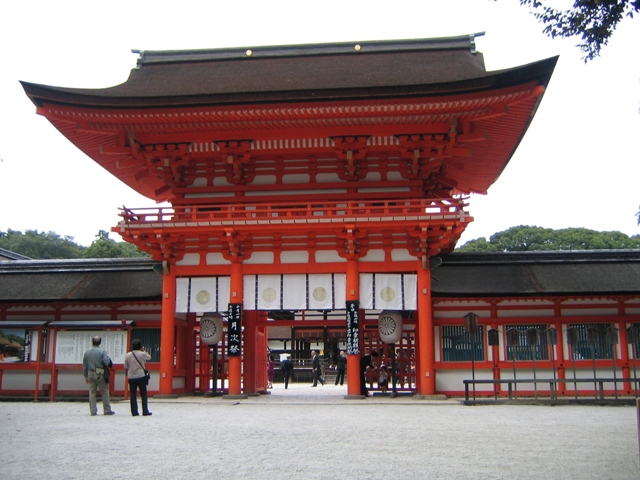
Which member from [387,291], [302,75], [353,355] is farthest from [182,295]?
[302,75]

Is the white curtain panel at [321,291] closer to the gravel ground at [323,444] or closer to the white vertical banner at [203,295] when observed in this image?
the white vertical banner at [203,295]

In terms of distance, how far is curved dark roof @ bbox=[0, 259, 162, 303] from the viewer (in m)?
19.5

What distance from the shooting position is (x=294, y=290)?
60.5 feet

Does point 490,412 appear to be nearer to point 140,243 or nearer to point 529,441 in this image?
point 529,441

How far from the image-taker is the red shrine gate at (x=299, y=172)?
16969 mm

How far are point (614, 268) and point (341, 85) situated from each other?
9.40m

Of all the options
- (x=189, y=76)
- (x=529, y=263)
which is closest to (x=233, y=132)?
(x=189, y=76)

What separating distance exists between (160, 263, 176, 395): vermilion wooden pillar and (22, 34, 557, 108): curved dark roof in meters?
4.89

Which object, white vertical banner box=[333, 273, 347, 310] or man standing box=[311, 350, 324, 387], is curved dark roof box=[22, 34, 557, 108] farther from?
man standing box=[311, 350, 324, 387]

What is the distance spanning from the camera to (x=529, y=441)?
9547 millimetres

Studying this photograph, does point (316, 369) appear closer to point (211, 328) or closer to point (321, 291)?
point (211, 328)

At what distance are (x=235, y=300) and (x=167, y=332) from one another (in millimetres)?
2063

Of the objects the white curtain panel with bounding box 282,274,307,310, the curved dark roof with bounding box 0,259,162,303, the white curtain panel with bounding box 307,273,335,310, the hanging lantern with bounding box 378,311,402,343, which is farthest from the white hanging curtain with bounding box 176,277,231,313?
the hanging lantern with bounding box 378,311,402,343

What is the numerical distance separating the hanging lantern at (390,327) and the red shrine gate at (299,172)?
658 millimetres
